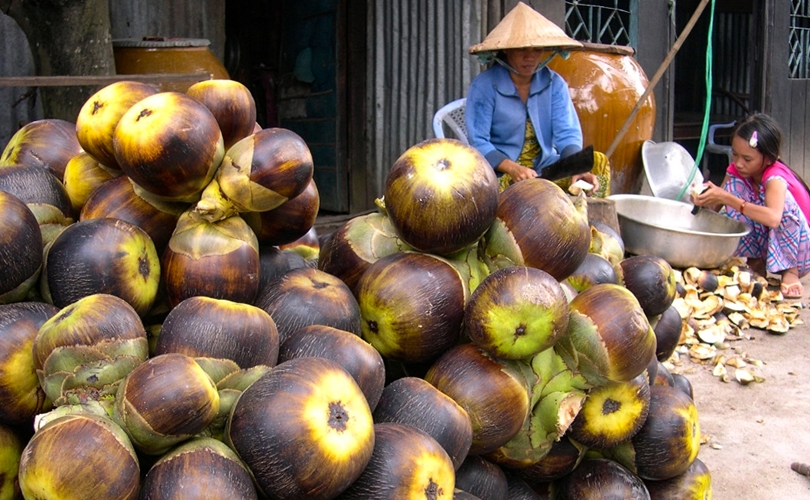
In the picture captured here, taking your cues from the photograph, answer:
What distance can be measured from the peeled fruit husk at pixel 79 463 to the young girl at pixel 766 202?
5400 millimetres

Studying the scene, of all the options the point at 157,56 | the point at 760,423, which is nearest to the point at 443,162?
the point at 760,423

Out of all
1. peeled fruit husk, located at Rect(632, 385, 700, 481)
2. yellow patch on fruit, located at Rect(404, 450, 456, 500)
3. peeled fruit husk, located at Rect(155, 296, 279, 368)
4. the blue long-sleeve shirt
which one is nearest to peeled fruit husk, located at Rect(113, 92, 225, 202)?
peeled fruit husk, located at Rect(155, 296, 279, 368)

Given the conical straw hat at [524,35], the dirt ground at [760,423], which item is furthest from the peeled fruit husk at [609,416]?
the conical straw hat at [524,35]

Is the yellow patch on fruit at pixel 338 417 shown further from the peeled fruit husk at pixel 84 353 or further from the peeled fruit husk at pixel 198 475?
the peeled fruit husk at pixel 84 353

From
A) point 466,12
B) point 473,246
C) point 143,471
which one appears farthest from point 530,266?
point 466,12

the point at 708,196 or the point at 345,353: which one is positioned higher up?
the point at 345,353

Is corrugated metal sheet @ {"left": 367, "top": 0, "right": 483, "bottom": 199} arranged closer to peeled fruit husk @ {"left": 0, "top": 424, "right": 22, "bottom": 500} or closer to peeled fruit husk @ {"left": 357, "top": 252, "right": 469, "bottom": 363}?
peeled fruit husk @ {"left": 357, "top": 252, "right": 469, "bottom": 363}

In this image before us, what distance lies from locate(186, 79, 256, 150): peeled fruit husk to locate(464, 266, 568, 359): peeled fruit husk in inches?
29.7

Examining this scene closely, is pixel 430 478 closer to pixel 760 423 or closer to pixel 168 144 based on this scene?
pixel 168 144

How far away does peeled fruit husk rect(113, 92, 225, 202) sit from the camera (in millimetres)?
1602

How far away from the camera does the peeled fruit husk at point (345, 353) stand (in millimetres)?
1535

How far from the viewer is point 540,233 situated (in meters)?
1.90

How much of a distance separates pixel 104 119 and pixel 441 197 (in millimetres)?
839

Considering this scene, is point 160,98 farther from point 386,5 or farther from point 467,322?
point 386,5
